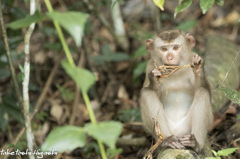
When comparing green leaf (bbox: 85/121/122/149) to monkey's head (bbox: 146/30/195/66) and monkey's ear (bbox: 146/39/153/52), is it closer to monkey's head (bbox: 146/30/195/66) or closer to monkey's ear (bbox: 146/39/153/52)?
monkey's head (bbox: 146/30/195/66)

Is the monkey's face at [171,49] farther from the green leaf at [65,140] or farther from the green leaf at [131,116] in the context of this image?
the green leaf at [65,140]

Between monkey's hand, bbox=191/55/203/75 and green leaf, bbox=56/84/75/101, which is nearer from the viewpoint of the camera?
monkey's hand, bbox=191/55/203/75

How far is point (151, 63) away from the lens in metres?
5.12

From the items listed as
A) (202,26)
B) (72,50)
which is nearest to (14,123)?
(72,50)

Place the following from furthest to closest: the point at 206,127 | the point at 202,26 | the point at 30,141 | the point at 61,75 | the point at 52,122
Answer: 1. the point at 202,26
2. the point at 61,75
3. the point at 52,122
4. the point at 206,127
5. the point at 30,141

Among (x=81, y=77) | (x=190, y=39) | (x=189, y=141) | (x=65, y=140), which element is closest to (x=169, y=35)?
(x=190, y=39)

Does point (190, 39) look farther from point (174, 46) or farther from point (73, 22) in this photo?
point (73, 22)

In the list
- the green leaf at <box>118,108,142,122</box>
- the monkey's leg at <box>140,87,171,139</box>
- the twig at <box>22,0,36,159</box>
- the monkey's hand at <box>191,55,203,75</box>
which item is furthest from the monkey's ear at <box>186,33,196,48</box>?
the twig at <box>22,0,36,159</box>

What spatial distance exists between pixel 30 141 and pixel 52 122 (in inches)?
130

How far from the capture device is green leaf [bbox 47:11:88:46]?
2.03 meters

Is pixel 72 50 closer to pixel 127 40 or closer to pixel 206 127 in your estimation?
pixel 127 40

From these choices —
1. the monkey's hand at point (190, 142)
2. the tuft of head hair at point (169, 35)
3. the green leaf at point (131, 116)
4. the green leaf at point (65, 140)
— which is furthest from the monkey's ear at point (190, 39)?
the green leaf at point (65, 140)

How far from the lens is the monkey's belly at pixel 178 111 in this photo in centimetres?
490

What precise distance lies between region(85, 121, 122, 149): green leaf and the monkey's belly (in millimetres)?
2888
